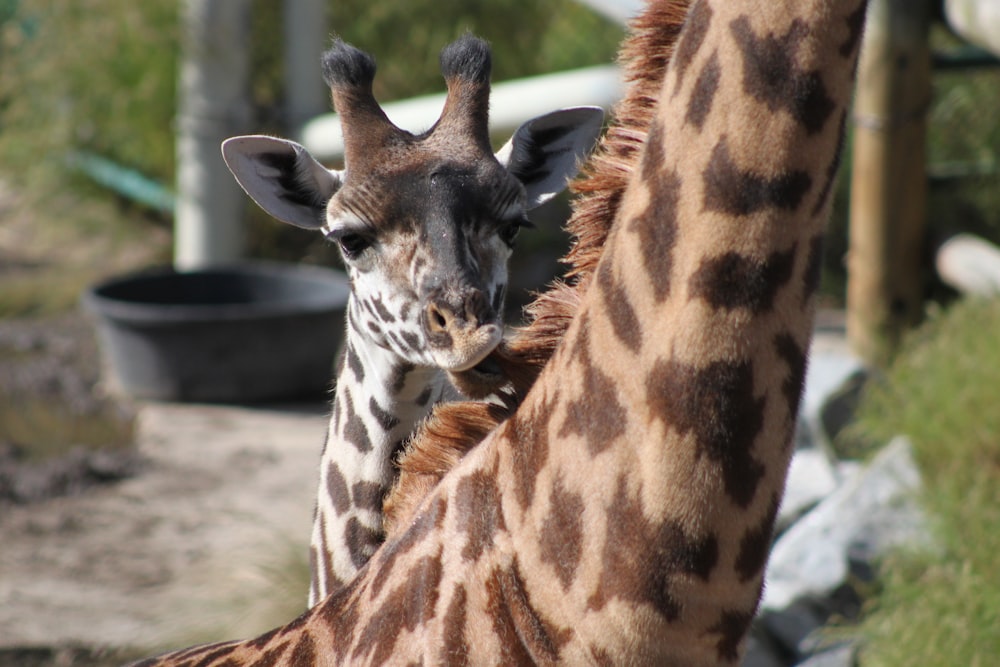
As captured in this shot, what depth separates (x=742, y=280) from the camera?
131 centimetres

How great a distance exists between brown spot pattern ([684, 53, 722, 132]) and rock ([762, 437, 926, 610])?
278cm

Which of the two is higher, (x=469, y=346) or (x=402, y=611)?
(x=469, y=346)

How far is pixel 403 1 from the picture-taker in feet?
26.7

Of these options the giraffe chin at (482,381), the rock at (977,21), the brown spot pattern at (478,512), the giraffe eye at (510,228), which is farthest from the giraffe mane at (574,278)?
the rock at (977,21)

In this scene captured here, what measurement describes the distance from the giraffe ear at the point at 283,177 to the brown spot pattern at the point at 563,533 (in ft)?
4.35

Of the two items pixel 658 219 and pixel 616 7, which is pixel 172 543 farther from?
pixel 658 219

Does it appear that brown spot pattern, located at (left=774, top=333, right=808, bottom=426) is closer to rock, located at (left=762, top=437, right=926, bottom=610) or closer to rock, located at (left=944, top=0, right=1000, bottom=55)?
rock, located at (left=762, top=437, right=926, bottom=610)

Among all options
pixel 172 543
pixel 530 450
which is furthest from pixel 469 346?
pixel 172 543

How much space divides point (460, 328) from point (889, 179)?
151 inches

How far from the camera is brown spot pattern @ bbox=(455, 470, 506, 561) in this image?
158 centimetres

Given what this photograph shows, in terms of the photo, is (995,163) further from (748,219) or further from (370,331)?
(748,219)

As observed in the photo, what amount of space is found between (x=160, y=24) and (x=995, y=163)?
4883 mm

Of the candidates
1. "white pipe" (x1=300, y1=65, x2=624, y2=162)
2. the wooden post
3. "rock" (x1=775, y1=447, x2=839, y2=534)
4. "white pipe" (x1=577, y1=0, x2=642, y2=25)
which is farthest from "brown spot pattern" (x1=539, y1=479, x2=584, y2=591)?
the wooden post

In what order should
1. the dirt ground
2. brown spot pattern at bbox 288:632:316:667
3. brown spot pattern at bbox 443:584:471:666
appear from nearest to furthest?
1. brown spot pattern at bbox 443:584:471:666
2. brown spot pattern at bbox 288:632:316:667
3. the dirt ground
